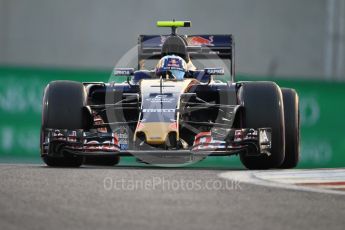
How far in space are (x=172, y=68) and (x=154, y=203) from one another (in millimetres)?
5686

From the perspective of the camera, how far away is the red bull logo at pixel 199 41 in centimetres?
1541

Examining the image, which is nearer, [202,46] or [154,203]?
[154,203]

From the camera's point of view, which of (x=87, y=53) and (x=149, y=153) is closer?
(x=149, y=153)

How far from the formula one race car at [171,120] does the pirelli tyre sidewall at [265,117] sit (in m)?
0.01

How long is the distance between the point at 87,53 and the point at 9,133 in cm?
865

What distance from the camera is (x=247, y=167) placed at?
41.3 ft

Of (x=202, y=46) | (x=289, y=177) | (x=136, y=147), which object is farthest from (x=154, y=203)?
(x=202, y=46)

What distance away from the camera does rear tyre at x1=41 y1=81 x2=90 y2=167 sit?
12.3m

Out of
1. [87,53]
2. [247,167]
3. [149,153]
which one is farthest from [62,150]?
[87,53]

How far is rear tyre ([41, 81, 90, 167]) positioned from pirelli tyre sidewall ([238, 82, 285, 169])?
1.93 meters

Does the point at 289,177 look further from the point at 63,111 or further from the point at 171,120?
the point at 63,111

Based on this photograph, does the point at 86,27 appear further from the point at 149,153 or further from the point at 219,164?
the point at 149,153

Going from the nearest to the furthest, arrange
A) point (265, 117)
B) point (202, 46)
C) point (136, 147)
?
point (136, 147) < point (265, 117) < point (202, 46)

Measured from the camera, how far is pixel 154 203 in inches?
322
